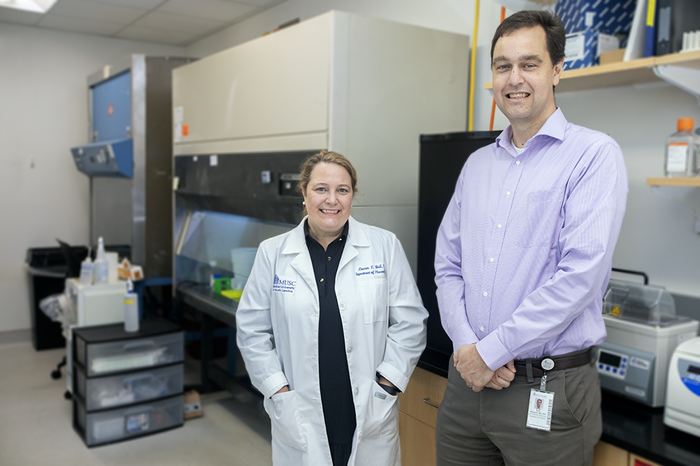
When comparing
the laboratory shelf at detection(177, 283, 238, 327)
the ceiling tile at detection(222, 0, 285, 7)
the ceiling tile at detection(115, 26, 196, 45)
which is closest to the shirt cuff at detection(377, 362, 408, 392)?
the laboratory shelf at detection(177, 283, 238, 327)

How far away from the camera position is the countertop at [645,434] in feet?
4.27

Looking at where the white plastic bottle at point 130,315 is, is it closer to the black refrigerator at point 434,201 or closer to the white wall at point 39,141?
the black refrigerator at point 434,201

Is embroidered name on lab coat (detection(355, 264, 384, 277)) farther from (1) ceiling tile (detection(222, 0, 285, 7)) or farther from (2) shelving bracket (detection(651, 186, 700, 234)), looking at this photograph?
(1) ceiling tile (detection(222, 0, 285, 7))

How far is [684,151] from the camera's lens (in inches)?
63.7

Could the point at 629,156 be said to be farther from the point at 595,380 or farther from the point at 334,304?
the point at 334,304

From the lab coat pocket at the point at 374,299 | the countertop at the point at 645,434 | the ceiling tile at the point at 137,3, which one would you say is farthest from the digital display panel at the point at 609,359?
the ceiling tile at the point at 137,3

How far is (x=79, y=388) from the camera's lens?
303 centimetres

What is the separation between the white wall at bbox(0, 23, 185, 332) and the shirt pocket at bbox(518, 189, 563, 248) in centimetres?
443

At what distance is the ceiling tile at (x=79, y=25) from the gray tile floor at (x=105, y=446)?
2.59 metres

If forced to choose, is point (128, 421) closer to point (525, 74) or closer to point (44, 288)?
point (44, 288)

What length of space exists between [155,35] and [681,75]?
165 inches

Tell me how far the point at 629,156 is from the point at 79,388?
288 centimetres

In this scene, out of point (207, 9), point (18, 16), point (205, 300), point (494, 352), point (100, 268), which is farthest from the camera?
point (18, 16)

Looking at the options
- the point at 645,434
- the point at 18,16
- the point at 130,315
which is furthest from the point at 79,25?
the point at 645,434
